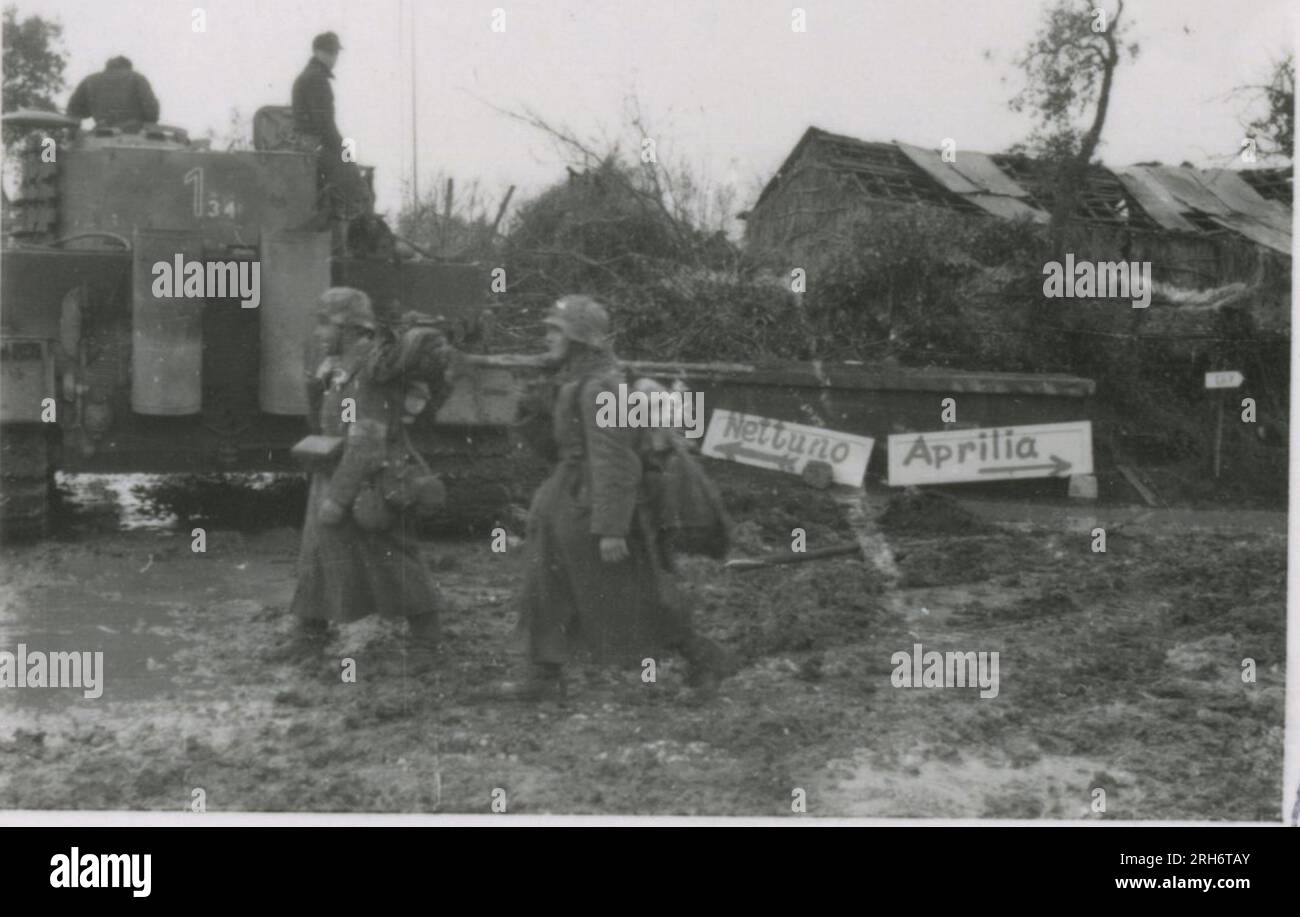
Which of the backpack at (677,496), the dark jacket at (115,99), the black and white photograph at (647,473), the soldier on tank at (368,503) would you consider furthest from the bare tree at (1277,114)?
the dark jacket at (115,99)

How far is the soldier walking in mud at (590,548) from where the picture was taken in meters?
5.04

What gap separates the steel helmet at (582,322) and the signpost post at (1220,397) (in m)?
2.48

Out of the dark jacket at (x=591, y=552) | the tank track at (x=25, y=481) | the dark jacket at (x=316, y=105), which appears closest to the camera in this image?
the dark jacket at (x=591, y=552)

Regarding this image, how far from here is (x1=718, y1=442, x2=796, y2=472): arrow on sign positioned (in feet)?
18.8

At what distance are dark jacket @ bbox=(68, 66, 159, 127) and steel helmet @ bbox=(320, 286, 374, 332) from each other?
42.2 inches

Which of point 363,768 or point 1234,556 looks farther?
point 1234,556

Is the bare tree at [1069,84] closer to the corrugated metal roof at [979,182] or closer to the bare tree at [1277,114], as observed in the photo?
the corrugated metal roof at [979,182]

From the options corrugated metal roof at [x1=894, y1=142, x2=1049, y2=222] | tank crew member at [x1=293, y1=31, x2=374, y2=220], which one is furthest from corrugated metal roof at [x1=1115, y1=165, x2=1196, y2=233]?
tank crew member at [x1=293, y1=31, x2=374, y2=220]

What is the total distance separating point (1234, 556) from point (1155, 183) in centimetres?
152

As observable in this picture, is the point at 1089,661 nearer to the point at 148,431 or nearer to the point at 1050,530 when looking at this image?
the point at 1050,530

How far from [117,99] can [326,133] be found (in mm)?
853

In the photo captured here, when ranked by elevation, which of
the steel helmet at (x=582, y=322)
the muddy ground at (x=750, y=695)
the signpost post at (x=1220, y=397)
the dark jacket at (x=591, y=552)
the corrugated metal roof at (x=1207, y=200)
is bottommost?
the muddy ground at (x=750, y=695)
